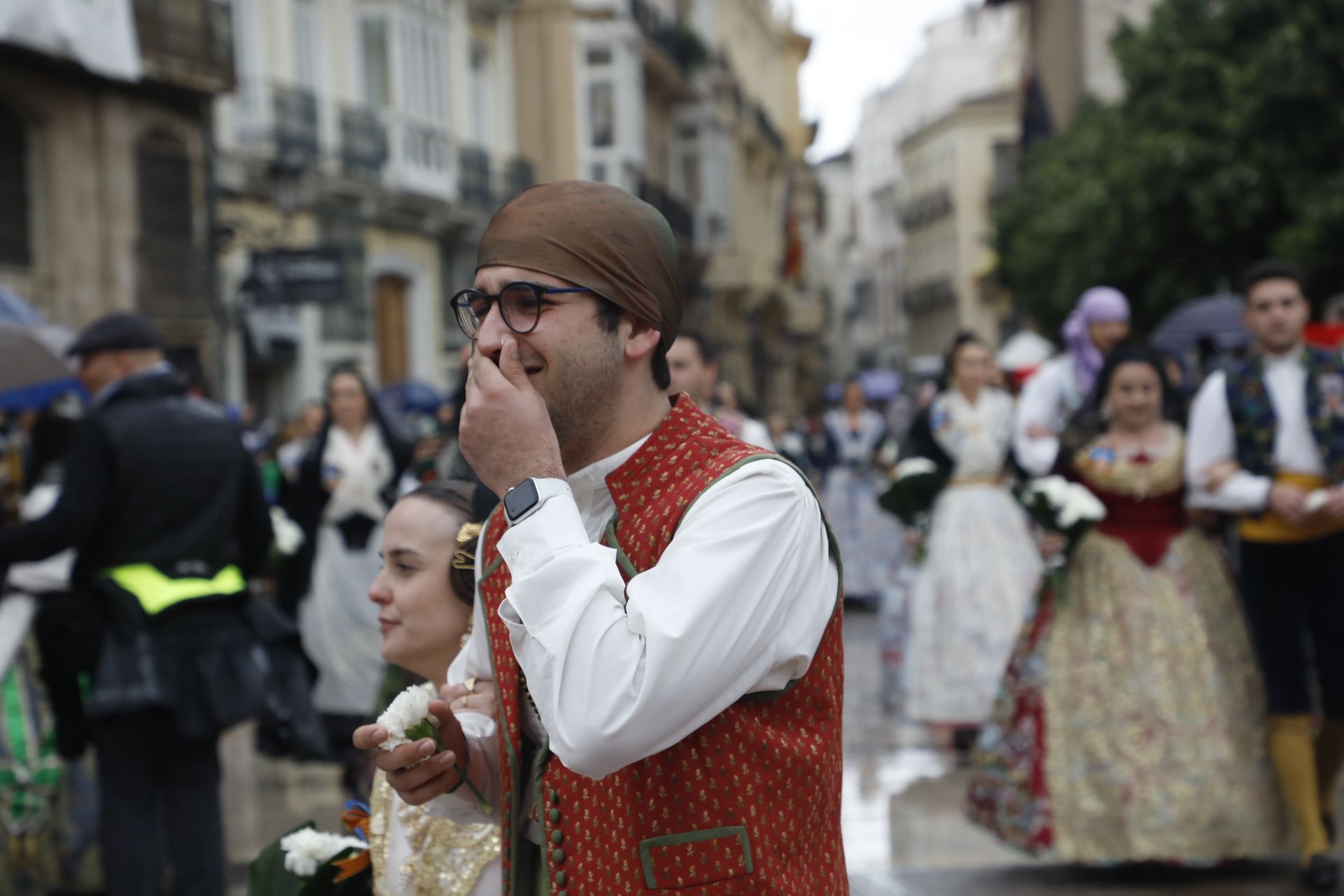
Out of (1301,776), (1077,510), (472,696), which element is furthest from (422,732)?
(1301,776)

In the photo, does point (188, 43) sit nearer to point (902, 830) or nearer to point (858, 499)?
point (858, 499)

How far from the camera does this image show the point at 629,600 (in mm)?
2141

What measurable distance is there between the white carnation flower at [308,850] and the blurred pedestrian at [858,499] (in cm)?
1340

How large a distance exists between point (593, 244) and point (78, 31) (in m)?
14.3

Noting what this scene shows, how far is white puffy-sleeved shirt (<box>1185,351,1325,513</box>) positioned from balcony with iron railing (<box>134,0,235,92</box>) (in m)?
14.2

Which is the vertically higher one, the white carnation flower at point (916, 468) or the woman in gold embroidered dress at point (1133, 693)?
the white carnation flower at point (916, 468)

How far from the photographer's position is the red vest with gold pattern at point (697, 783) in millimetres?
2211

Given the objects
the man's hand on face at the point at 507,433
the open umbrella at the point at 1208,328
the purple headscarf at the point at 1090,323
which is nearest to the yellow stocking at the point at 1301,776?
the purple headscarf at the point at 1090,323

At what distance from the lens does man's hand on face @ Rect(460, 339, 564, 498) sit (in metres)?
2.22

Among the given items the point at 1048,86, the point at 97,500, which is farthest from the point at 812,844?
the point at 1048,86

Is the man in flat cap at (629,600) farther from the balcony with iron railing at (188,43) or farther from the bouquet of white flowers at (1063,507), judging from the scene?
the balcony with iron railing at (188,43)

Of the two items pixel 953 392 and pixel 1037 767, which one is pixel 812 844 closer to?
pixel 1037 767

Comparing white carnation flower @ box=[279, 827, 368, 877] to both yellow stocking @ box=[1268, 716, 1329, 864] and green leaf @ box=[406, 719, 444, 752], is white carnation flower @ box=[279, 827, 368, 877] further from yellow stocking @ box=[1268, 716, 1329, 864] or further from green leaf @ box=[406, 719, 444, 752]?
yellow stocking @ box=[1268, 716, 1329, 864]

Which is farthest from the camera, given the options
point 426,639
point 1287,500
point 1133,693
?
point 1133,693
